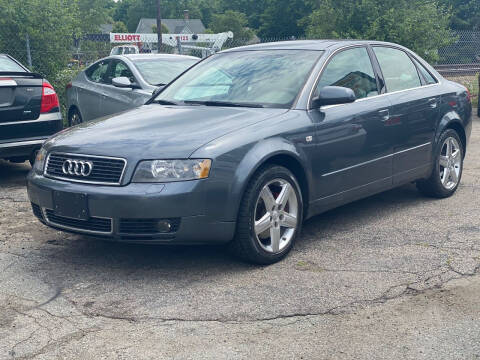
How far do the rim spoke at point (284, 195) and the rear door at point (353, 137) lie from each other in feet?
1.17

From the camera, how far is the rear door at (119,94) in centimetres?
902

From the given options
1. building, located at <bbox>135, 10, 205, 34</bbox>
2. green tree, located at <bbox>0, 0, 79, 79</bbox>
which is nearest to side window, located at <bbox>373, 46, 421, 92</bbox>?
green tree, located at <bbox>0, 0, 79, 79</bbox>

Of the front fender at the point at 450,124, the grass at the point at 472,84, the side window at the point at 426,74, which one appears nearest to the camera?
the front fender at the point at 450,124

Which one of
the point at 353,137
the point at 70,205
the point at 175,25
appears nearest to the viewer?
the point at 70,205

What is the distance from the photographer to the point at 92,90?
33.6 ft

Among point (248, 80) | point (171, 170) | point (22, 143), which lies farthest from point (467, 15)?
point (171, 170)

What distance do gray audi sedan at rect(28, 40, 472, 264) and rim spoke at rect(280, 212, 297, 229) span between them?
0.01 m

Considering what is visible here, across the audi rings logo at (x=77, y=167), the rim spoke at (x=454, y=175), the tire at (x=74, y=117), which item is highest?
the audi rings logo at (x=77, y=167)

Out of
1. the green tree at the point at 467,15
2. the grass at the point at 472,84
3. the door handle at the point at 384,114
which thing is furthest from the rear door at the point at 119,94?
the green tree at the point at 467,15

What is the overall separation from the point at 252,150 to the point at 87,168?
1.11m

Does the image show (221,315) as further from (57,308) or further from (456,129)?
(456,129)

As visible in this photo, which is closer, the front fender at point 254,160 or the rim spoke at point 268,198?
the front fender at point 254,160

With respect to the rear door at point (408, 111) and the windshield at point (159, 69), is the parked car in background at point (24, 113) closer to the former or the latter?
the windshield at point (159, 69)

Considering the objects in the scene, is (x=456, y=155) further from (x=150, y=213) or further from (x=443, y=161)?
(x=150, y=213)
